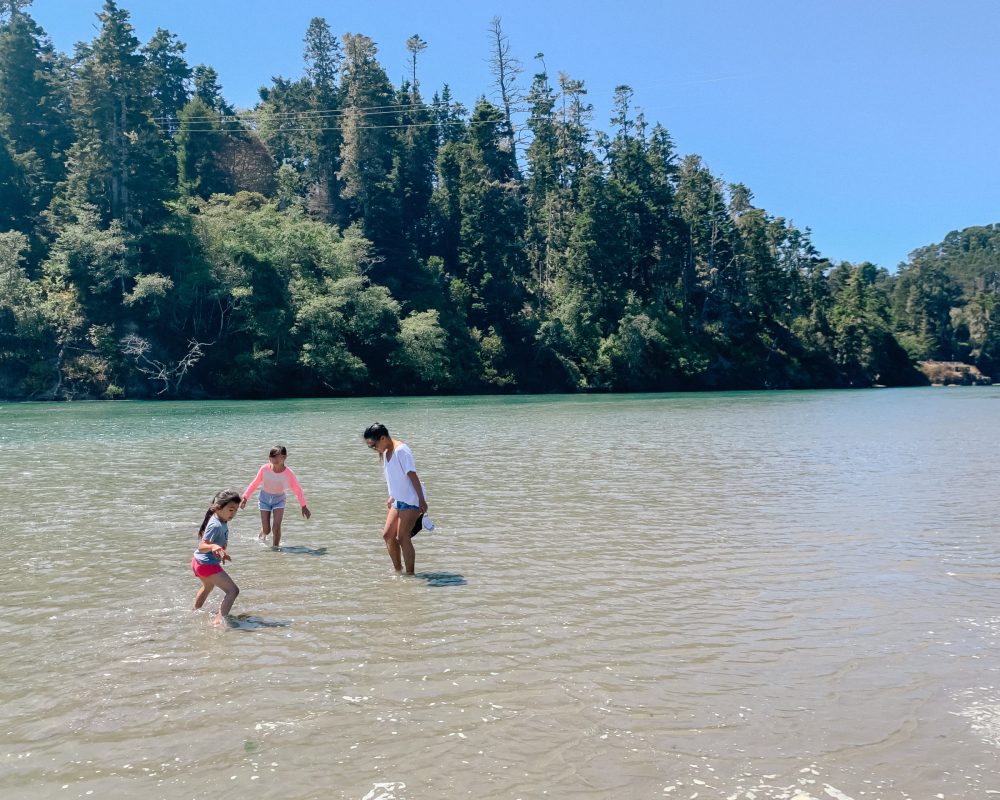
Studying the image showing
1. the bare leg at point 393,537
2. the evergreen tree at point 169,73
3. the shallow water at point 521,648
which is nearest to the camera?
the shallow water at point 521,648

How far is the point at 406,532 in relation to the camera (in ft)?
26.9

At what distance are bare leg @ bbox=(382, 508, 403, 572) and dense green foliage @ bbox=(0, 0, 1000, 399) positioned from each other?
161ft

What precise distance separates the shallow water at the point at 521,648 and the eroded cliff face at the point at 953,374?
97.1 m

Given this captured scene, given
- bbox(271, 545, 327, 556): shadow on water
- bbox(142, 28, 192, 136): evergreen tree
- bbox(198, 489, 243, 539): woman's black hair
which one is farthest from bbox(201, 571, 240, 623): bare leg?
bbox(142, 28, 192, 136): evergreen tree

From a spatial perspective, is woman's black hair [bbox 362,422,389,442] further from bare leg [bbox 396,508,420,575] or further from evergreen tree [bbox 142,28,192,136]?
evergreen tree [bbox 142,28,192,136]

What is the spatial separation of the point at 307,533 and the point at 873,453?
15.4 meters

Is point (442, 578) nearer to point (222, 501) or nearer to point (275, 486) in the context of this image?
point (222, 501)

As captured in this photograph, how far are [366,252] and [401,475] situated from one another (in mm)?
60127

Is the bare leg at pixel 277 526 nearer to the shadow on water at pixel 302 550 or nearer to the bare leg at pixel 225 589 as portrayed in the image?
the shadow on water at pixel 302 550

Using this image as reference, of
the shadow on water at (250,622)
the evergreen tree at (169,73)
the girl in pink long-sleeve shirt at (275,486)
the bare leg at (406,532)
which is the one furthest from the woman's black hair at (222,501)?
the evergreen tree at (169,73)

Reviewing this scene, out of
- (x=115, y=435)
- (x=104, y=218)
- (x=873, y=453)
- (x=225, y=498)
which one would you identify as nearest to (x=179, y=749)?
(x=225, y=498)

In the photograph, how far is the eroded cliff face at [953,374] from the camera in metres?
98.2

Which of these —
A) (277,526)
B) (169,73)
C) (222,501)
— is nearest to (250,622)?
(222,501)

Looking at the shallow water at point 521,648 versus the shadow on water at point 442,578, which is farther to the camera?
the shadow on water at point 442,578
